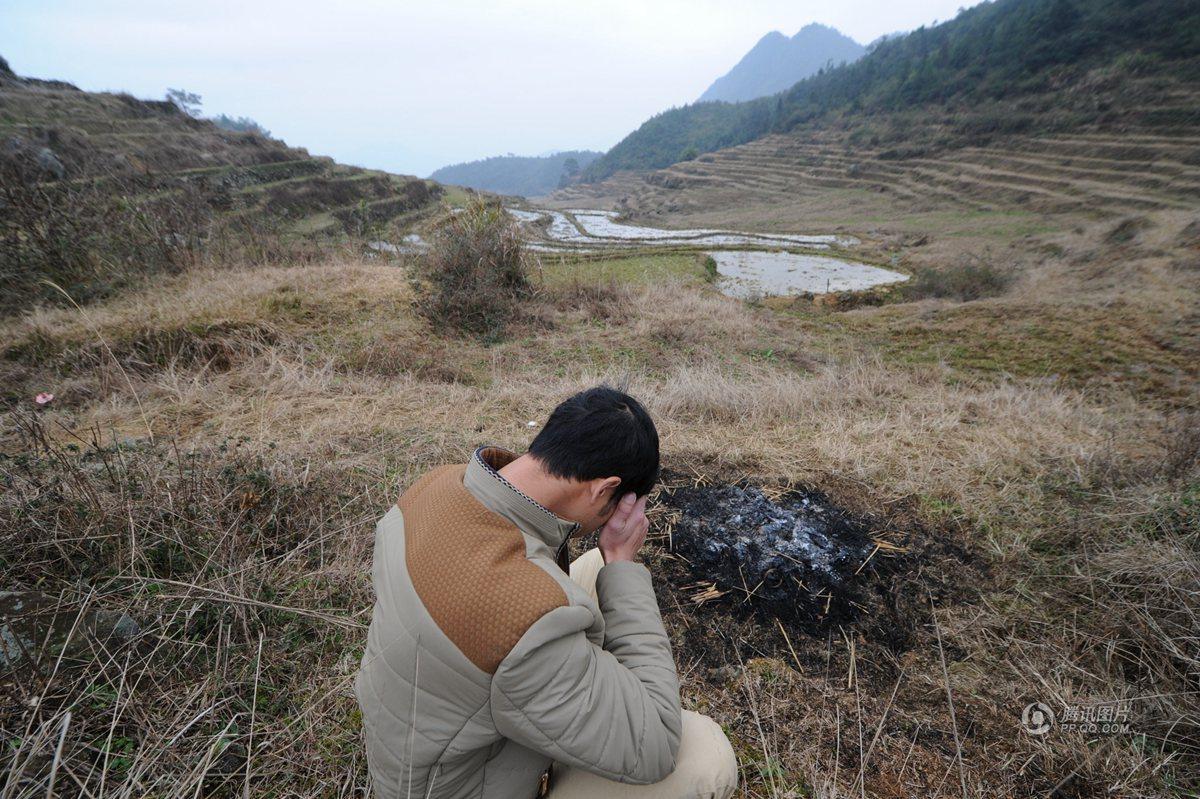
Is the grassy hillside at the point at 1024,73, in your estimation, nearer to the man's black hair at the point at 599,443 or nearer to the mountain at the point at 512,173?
the man's black hair at the point at 599,443

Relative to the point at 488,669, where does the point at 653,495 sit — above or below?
below

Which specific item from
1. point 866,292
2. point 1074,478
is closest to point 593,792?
point 1074,478

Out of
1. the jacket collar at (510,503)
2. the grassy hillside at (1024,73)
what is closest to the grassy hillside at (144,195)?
the jacket collar at (510,503)

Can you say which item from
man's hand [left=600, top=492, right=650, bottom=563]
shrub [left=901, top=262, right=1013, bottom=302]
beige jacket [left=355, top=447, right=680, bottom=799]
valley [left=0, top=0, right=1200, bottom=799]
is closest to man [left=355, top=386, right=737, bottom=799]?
beige jacket [left=355, top=447, right=680, bottom=799]

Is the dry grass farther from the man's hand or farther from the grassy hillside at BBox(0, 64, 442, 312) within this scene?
the grassy hillside at BBox(0, 64, 442, 312)

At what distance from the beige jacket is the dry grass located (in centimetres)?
62

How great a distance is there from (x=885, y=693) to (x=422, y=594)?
77.0 inches

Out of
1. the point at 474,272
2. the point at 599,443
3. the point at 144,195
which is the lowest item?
the point at 599,443

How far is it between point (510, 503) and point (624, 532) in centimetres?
49

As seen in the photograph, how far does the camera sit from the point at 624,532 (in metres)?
1.49

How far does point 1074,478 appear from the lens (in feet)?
9.70

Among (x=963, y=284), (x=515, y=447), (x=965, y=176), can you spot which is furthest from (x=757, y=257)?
(x=965, y=176)

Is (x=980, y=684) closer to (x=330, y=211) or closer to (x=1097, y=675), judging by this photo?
(x=1097, y=675)

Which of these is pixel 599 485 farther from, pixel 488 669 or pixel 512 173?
pixel 512 173
